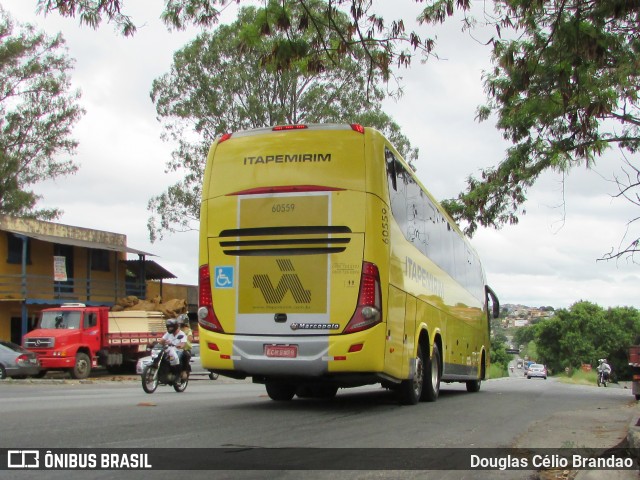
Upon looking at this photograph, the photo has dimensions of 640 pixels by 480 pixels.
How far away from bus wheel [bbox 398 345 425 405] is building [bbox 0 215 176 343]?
73.6 feet

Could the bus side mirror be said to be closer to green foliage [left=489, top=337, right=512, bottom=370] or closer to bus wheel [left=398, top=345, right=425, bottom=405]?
bus wheel [left=398, top=345, right=425, bottom=405]

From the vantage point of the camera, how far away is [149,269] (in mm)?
40719

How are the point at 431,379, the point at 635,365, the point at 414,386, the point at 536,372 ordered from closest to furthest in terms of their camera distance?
the point at 414,386
the point at 431,379
the point at 635,365
the point at 536,372

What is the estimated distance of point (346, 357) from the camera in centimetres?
974

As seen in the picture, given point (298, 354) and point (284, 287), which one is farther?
point (284, 287)

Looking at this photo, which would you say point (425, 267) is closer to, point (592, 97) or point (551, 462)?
point (592, 97)

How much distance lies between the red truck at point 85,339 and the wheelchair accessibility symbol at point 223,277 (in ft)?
54.9

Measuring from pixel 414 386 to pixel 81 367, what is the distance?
17.2 metres

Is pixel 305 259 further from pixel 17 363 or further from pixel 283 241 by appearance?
pixel 17 363

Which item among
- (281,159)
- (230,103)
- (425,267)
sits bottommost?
(425,267)

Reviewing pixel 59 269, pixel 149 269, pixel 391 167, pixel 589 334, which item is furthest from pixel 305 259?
pixel 589 334

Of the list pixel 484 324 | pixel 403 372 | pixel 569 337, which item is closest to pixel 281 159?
pixel 403 372

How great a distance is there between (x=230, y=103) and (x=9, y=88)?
1239 centimetres

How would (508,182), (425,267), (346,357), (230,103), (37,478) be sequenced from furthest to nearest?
(230,103), (508,182), (425,267), (346,357), (37,478)
